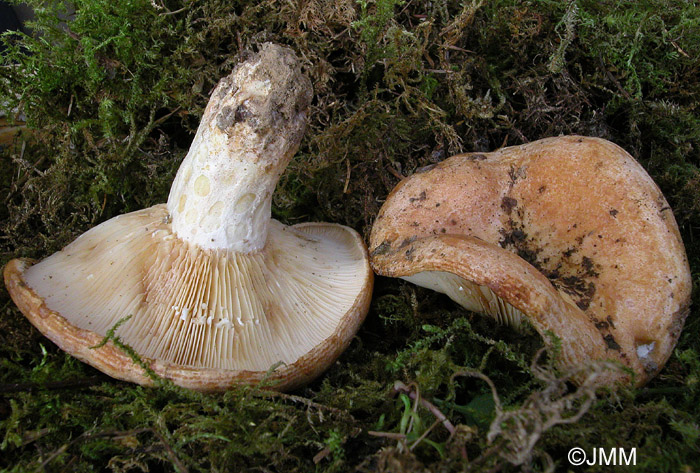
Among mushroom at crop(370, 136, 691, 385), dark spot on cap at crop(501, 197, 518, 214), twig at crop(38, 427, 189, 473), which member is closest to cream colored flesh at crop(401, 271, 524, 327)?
mushroom at crop(370, 136, 691, 385)

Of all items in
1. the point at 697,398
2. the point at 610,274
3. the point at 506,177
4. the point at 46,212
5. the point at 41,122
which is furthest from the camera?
the point at 41,122

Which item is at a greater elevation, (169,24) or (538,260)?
(169,24)

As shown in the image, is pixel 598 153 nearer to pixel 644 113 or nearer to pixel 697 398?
pixel 644 113

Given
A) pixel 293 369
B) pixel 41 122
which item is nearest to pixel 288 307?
pixel 293 369

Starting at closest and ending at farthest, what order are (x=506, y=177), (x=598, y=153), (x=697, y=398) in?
1. (x=697, y=398)
2. (x=598, y=153)
3. (x=506, y=177)

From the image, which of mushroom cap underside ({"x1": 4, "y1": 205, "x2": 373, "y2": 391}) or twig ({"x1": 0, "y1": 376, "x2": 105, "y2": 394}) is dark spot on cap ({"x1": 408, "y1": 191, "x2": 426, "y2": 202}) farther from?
twig ({"x1": 0, "y1": 376, "x2": 105, "y2": 394})
